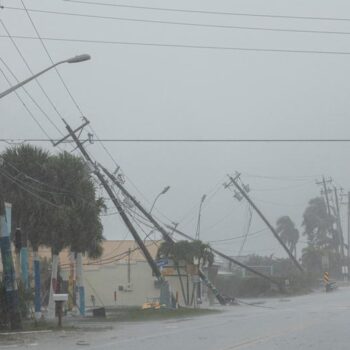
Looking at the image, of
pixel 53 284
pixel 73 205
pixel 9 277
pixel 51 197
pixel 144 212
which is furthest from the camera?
pixel 144 212

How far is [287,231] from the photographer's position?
411ft

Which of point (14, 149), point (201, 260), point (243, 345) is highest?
point (14, 149)

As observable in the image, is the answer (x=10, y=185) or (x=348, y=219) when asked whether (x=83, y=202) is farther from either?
(x=348, y=219)

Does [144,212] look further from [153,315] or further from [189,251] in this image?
[153,315]

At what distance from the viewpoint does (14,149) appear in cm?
3212

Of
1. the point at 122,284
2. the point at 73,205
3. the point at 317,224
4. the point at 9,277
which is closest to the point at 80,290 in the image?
the point at 73,205

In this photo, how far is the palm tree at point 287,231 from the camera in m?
124

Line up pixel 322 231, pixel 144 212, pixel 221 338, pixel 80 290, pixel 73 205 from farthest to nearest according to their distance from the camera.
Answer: pixel 322 231, pixel 144 212, pixel 80 290, pixel 73 205, pixel 221 338

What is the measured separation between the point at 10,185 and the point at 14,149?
181cm

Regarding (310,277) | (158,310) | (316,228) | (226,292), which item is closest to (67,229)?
(158,310)

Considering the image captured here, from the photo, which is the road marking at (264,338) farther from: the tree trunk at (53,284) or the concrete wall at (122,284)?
the concrete wall at (122,284)

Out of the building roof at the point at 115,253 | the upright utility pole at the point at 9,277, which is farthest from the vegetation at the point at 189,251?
the upright utility pole at the point at 9,277

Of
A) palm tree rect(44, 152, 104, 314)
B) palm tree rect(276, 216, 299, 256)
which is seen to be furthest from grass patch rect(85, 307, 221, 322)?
palm tree rect(276, 216, 299, 256)

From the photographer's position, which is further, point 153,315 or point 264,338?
point 153,315
